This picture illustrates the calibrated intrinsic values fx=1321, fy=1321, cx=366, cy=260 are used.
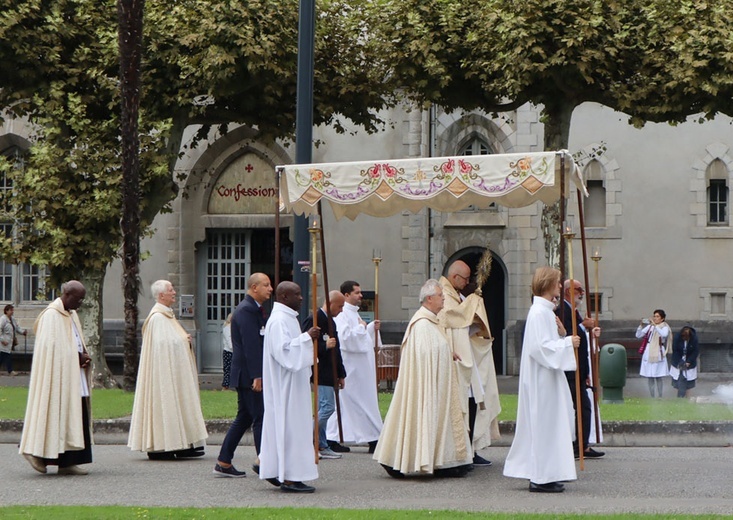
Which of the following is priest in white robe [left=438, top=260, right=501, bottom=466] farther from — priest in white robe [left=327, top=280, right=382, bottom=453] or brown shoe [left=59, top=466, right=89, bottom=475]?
brown shoe [left=59, top=466, right=89, bottom=475]

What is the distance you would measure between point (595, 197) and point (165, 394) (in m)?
17.1

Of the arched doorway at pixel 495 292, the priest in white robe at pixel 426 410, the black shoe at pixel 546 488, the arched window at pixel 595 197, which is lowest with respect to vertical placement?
the black shoe at pixel 546 488

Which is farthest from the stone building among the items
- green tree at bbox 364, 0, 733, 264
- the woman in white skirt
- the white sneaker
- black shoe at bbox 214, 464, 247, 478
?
black shoe at bbox 214, 464, 247, 478

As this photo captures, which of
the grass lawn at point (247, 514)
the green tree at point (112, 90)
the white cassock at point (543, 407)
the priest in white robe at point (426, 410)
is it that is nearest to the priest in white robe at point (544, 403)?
the white cassock at point (543, 407)

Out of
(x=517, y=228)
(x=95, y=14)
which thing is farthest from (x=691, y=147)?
(x=95, y=14)

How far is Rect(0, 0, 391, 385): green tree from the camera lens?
853 inches

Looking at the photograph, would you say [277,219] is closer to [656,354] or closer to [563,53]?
[563,53]

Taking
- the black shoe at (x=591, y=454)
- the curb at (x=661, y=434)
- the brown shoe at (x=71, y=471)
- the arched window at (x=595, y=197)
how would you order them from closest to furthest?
the brown shoe at (x=71, y=471), the black shoe at (x=591, y=454), the curb at (x=661, y=434), the arched window at (x=595, y=197)

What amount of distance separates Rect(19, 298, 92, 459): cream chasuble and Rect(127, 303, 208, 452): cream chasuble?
0.99 metres

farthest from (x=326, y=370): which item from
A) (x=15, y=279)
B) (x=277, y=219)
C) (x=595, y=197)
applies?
(x=15, y=279)

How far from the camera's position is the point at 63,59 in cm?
2255

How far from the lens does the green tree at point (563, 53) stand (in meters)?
20.8

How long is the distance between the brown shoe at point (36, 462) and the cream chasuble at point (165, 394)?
111cm

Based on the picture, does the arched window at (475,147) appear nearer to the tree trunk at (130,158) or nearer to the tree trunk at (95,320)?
the tree trunk at (95,320)
